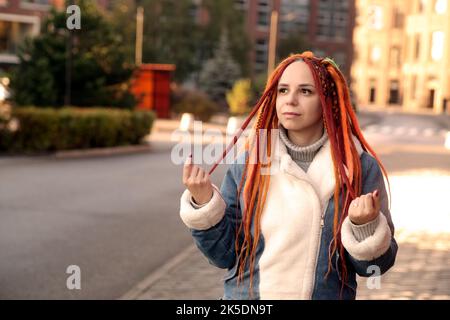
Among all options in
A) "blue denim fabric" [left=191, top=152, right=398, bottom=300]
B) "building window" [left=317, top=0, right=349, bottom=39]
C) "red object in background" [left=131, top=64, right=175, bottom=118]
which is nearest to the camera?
"blue denim fabric" [left=191, top=152, right=398, bottom=300]

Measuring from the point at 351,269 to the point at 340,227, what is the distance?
19cm

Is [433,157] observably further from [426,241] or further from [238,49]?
[238,49]

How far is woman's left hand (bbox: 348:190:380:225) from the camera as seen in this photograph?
94.4 inches

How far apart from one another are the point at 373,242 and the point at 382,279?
5286 millimetres

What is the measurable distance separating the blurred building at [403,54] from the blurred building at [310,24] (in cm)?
487

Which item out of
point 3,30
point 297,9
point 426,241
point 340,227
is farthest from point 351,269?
point 297,9

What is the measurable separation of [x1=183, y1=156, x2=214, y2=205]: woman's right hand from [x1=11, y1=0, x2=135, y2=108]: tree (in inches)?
836

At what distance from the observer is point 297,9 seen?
3332 inches

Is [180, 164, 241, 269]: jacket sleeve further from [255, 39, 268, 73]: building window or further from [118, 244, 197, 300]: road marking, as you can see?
[255, 39, 268, 73]: building window

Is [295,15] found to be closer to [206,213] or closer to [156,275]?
[156,275]

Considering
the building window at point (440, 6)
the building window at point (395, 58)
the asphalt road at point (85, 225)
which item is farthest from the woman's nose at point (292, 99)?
the building window at point (395, 58)

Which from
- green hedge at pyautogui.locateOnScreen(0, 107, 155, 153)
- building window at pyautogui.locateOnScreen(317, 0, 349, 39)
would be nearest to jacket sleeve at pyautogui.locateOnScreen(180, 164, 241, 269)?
green hedge at pyautogui.locateOnScreen(0, 107, 155, 153)

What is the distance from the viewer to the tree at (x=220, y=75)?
58938mm

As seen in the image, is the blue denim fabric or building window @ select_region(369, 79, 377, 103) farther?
building window @ select_region(369, 79, 377, 103)
